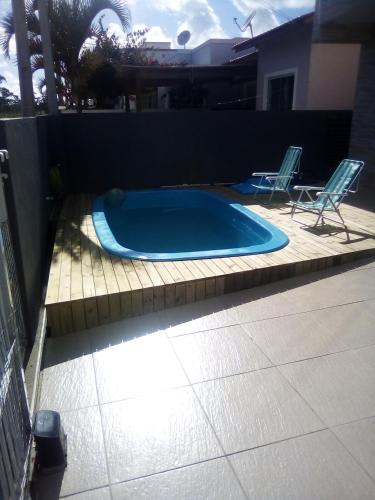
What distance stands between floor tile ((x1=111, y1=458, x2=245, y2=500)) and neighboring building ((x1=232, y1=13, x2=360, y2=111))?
8747 millimetres

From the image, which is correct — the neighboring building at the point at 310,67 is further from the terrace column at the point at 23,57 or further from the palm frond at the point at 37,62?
the palm frond at the point at 37,62

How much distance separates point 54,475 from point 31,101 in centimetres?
598

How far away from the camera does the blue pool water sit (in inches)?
230

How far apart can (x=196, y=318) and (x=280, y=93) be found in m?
8.86

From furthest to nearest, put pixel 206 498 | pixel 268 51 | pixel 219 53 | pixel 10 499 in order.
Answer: pixel 219 53 → pixel 268 51 → pixel 206 498 → pixel 10 499

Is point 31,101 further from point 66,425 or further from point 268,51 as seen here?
point 268,51

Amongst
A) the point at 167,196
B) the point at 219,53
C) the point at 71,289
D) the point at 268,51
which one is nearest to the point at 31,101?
the point at 167,196

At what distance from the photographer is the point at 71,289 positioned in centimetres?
346

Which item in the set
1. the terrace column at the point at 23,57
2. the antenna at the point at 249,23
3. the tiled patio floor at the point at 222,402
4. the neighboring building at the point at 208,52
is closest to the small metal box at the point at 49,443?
the tiled patio floor at the point at 222,402

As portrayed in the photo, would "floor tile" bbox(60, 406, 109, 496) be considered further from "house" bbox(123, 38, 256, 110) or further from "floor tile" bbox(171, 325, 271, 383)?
"house" bbox(123, 38, 256, 110)

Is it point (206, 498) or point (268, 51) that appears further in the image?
point (268, 51)

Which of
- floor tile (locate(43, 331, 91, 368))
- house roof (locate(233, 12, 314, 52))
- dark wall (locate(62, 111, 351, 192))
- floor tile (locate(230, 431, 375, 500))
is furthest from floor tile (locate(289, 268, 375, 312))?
house roof (locate(233, 12, 314, 52))

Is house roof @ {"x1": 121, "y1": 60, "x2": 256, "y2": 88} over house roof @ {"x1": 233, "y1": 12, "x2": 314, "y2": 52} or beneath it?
beneath

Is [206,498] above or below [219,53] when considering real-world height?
below
